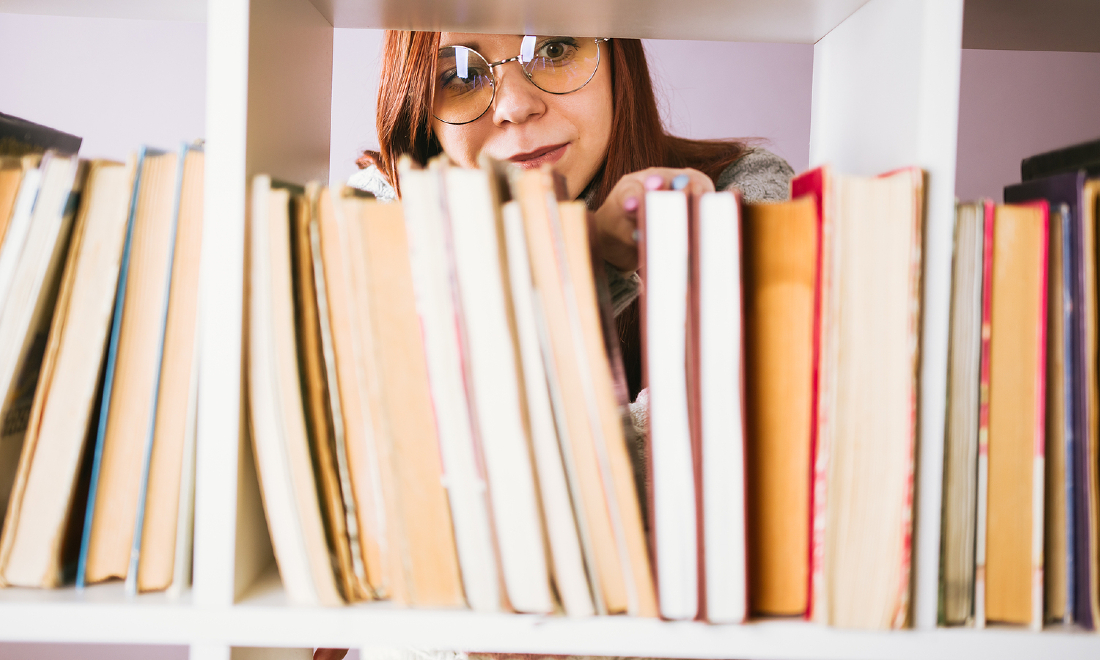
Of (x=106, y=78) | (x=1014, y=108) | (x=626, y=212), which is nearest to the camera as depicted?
(x=626, y=212)

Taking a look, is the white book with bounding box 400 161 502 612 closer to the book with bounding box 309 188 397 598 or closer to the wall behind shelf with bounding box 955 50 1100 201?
the book with bounding box 309 188 397 598

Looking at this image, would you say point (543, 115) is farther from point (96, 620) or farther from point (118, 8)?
point (96, 620)

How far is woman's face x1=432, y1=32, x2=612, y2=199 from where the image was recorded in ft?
4.07

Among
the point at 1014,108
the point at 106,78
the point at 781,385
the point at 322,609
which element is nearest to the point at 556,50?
the point at 781,385

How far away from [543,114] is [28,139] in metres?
0.91

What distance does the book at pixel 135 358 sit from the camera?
0.47 meters

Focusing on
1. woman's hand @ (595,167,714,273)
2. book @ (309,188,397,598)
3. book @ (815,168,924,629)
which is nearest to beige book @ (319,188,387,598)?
book @ (309,188,397,598)

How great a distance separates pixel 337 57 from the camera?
228 cm

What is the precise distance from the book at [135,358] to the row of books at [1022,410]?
2.02 ft

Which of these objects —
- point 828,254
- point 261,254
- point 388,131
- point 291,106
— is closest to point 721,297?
point 828,254

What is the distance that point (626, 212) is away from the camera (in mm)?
527

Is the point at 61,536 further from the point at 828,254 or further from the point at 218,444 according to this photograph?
the point at 828,254

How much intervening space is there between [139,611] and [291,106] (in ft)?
1.47

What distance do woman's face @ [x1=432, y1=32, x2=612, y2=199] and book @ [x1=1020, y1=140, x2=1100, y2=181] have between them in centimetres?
85
